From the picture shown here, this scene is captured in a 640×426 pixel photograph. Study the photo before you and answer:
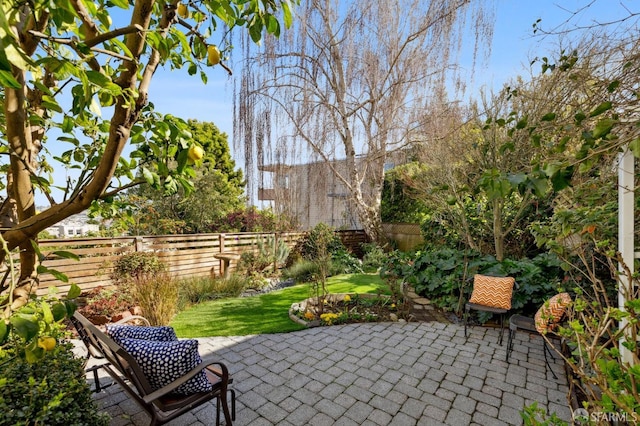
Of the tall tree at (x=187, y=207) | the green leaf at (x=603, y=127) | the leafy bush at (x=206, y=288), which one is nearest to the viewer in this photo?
the green leaf at (x=603, y=127)

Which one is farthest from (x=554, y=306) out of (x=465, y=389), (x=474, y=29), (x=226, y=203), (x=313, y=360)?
(x=226, y=203)

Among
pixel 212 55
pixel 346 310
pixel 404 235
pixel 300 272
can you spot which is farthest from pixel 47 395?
pixel 404 235

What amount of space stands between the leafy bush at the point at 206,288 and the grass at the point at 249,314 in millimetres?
269

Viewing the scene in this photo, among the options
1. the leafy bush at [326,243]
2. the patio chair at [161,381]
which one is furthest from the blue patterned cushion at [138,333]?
the leafy bush at [326,243]

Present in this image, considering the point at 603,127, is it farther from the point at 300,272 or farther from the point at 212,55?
the point at 300,272

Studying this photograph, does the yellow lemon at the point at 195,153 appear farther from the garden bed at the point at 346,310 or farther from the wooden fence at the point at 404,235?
the wooden fence at the point at 404,235

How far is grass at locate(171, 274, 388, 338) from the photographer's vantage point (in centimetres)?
442

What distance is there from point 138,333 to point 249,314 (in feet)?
9.80

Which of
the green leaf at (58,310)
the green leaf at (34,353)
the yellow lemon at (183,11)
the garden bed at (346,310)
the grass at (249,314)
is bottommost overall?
the grass at (249,314)

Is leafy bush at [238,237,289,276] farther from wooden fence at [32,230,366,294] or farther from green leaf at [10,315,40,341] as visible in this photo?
green leaf at [10,315,40,341]

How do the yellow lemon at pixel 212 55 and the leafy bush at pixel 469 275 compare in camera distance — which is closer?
the yellow lemon at pixel 212 55

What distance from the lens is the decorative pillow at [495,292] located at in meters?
4.12

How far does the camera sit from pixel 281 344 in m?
3.91

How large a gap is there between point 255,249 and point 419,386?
6.40 metres
